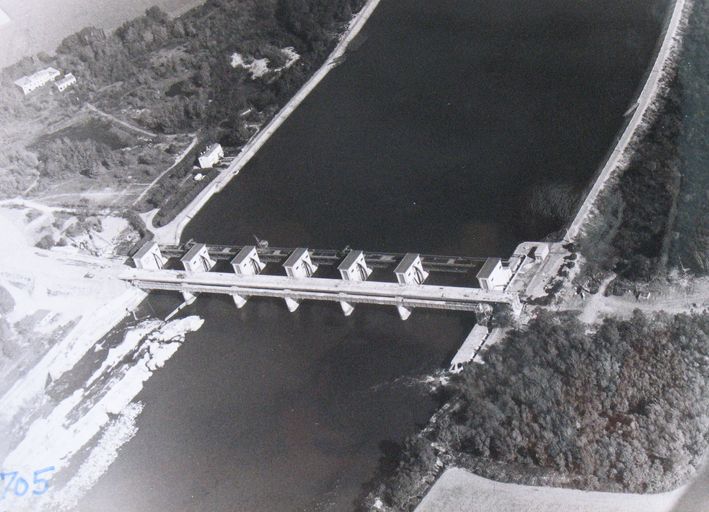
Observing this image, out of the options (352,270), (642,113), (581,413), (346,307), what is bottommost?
(642,113)

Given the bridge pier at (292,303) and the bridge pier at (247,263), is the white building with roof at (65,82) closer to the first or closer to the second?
the bridge pier at (247,263)

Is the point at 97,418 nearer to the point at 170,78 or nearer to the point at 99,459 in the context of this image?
the point at 99,459

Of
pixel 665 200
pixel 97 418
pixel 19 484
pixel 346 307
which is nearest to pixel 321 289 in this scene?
pixel 346 307

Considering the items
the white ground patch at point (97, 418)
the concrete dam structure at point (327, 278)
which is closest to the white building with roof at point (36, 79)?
the concrete dam structure at point (327, 278)

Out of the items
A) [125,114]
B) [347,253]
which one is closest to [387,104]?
[347,253]

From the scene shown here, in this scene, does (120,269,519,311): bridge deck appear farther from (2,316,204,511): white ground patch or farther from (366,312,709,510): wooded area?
(366,312,709,510): wooded area

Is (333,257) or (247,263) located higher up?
(247,263)

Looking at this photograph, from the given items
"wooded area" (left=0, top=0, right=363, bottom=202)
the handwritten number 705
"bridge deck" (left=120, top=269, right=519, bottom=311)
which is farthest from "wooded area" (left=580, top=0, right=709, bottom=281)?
"wooded area" (left=0, top=0, right=363, bottom=202)
